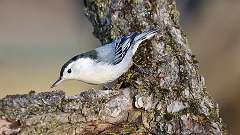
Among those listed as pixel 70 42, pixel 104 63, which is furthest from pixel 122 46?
pixel 70 42

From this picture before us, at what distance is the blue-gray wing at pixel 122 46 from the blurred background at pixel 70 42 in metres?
2.29

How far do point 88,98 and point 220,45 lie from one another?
366 centimetres

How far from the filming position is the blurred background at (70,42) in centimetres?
635

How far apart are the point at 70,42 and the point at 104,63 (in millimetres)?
6405

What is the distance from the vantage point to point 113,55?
3.98m

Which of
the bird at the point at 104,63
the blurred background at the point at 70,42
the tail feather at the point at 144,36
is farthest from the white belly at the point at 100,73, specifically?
the blurred background at the point at 70,42

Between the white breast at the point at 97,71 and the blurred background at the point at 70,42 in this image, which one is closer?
the white breast at the point at 97,71

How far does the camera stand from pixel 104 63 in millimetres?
3920

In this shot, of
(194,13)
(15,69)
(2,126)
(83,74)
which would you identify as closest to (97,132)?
(2,126)

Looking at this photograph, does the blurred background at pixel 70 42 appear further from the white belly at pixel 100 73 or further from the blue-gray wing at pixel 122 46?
the white belly at pixel 100 73

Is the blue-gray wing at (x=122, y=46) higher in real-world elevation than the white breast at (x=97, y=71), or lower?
higher

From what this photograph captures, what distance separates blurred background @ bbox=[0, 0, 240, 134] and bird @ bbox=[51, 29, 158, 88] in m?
2.36

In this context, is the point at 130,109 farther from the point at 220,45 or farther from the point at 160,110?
the point at 220,45

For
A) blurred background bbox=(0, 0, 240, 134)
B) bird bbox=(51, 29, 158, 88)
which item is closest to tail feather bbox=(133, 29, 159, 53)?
bird bbox=(51, 29, 158, 88)
